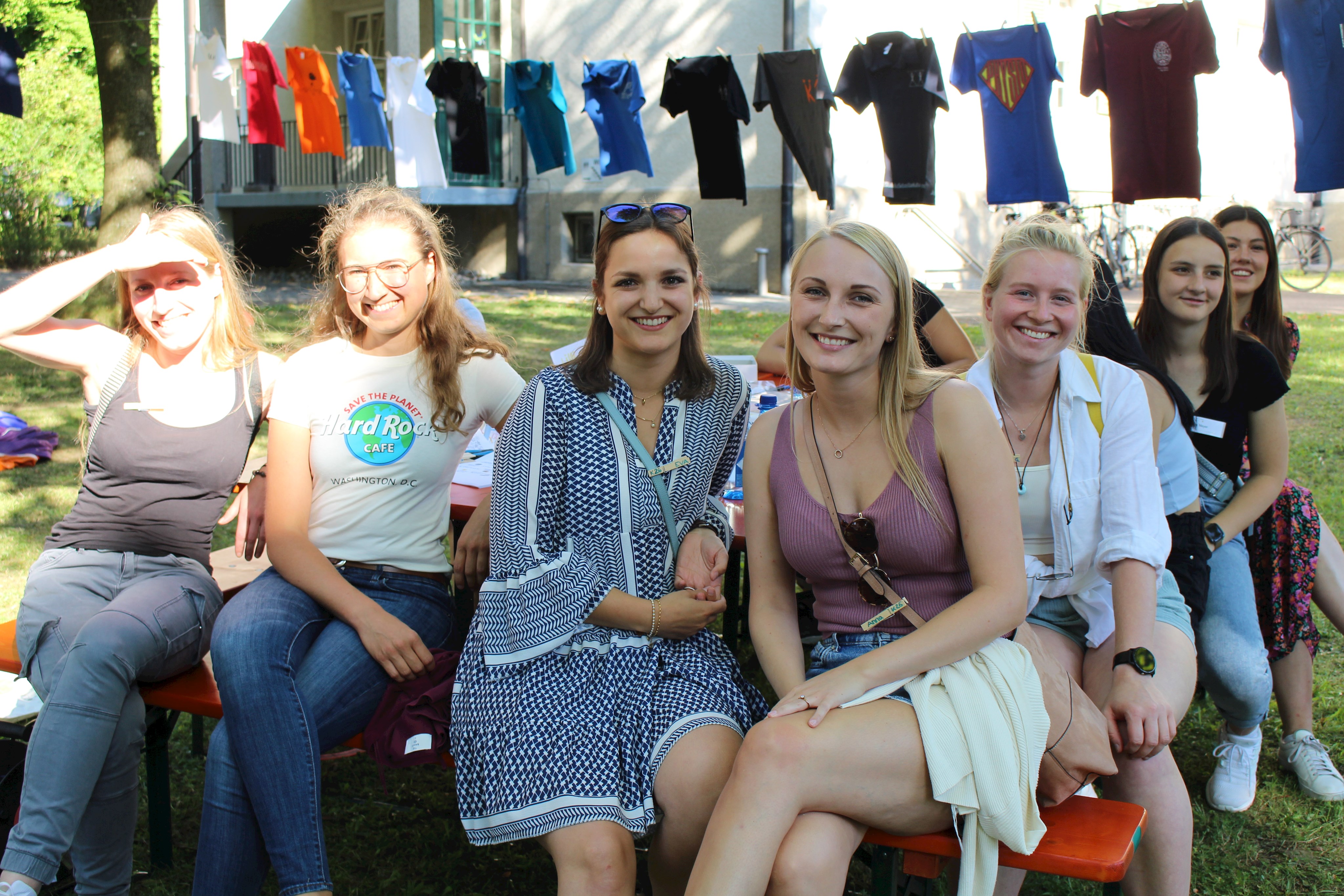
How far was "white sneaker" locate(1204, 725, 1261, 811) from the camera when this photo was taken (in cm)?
297

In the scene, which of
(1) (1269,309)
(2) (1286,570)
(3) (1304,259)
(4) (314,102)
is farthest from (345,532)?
(3) (1304,259)

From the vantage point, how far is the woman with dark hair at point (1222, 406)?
9.60ft

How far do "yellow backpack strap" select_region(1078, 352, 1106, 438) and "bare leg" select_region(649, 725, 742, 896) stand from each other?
112cm

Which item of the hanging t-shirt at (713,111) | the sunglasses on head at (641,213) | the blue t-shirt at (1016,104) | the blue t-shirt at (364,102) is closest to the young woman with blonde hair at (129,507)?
the sunglasses on head at (641,213)

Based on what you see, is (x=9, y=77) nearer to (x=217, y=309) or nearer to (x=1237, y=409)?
(x=217, y=309)

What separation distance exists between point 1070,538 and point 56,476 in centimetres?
Answer: 563

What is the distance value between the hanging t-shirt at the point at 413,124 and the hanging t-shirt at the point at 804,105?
3.12 m

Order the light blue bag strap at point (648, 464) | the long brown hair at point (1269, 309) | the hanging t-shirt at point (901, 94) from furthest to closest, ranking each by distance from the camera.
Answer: the hanging t-shirt at point (901, 94) → the long brown hair at point (1269, 309) → the light blue bag strap at point (648, 464)

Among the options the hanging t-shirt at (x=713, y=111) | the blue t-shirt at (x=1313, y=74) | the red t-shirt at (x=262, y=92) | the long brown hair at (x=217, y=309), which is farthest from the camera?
the red t-shirt at (x=262, y=92)

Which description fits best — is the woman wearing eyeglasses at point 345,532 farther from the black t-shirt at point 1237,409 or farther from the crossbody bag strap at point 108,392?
the black t-shirt at point 1237,409

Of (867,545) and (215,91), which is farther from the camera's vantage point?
(215,91)

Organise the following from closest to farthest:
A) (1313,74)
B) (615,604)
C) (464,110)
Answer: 1. (615,604)
2. (1313,74)
3. (464,110)

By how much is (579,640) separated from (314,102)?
8.99 meters

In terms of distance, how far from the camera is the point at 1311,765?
3049 mm
